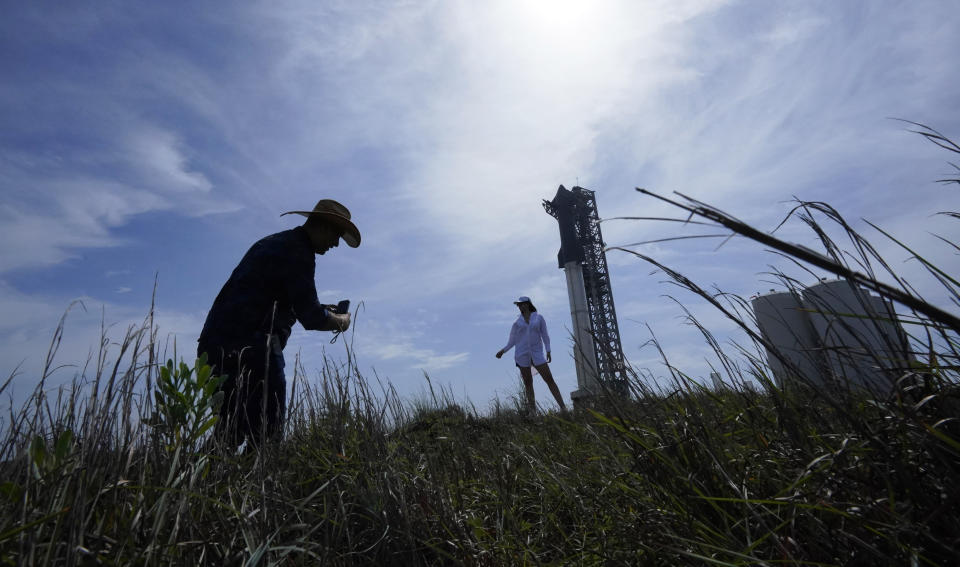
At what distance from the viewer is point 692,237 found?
2.96ft

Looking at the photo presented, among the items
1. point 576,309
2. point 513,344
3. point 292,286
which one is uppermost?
point 576,309

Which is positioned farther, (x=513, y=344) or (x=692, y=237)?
(x=513, y=344)

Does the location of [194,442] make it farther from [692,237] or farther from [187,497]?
[692,237]

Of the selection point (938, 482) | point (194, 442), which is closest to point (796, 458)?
point (938, 482)

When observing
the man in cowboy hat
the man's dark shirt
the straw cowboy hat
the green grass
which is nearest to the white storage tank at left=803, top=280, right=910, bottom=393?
the green grass

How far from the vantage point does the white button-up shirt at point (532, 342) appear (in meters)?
9.14

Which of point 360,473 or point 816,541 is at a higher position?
point 360,473

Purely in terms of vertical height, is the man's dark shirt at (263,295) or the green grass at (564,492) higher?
the man's dark shirt at (263,295)

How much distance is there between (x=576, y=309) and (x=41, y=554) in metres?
23.8

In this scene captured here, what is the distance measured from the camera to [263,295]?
11.7 feet

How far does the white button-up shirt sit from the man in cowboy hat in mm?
5799

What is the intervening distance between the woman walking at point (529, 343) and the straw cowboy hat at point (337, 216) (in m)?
5.30

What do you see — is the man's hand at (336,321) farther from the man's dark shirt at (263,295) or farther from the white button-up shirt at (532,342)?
the white button-up shirt at (532,342)

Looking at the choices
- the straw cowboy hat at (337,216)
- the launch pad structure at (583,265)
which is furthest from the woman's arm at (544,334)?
the launch pad structure at (583,265)
